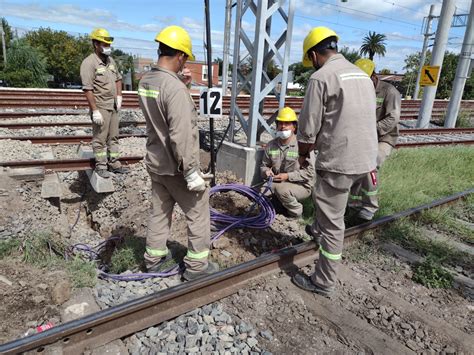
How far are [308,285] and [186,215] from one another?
137 centimetres

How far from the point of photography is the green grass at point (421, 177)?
596cm

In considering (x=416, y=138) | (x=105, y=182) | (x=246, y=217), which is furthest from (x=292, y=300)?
(x=416, y=138)

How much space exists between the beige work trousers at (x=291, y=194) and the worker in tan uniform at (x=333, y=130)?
1664mm

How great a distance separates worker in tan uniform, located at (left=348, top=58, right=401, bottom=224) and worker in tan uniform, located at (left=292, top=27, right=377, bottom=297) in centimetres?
174

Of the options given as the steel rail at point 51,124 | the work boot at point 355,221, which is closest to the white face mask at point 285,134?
the work boot at point 355,221

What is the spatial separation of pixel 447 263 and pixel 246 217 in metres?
2.45

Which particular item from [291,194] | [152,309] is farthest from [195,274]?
[291,194]

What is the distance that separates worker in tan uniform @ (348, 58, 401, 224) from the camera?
4957 millimetres

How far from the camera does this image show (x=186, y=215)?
3.47 m

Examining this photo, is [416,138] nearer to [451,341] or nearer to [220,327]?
[451,341]

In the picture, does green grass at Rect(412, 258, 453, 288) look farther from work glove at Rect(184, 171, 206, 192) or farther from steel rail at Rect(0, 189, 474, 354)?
work glove at Rect(184, 171, 206, 192)

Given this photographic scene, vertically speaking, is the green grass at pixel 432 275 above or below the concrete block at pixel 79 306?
below

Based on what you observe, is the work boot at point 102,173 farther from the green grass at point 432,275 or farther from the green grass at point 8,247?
the green grass at point 432,275

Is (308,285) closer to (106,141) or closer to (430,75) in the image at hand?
(106,141)
